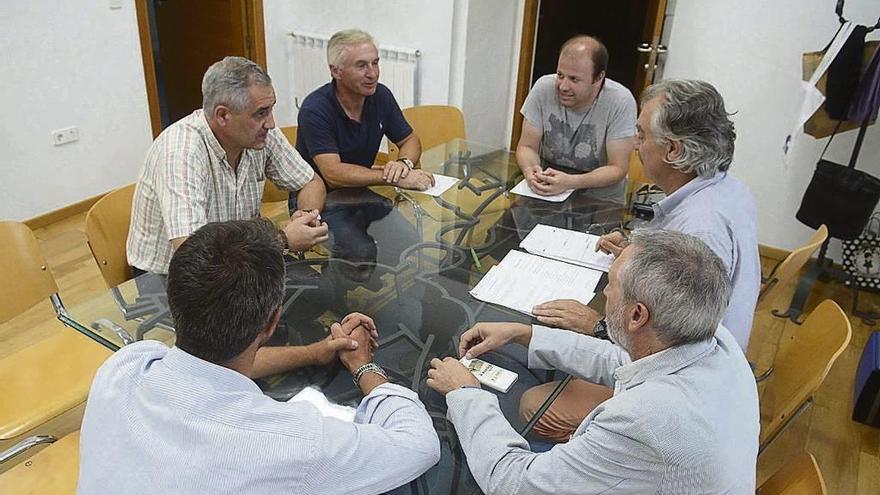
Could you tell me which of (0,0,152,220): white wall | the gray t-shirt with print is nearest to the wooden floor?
(0,0,152,220): white wall

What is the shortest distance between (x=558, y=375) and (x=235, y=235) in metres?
0.80

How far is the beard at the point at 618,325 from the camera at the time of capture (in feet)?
3.63

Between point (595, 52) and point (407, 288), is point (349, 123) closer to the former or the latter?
point (595, 52)

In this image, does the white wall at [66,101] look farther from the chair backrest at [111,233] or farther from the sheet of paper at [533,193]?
the sheet of paper at [533,193]

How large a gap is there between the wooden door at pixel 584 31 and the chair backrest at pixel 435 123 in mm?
1116

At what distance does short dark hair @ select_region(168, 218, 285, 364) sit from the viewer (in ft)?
3.12

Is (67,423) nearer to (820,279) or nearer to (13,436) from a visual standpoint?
(13,436)

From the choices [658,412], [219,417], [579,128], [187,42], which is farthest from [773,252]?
[187,42]

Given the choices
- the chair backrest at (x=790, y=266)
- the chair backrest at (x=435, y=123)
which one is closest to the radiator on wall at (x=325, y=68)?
the chair backrest at (x=435, y=123)

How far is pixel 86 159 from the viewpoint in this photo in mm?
3670

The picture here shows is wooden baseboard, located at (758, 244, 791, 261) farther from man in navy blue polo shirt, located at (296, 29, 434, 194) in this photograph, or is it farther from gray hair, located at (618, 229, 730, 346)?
gray hair, located at (618, 229, 730, 346)

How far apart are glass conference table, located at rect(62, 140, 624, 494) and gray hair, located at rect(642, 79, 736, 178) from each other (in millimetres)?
504

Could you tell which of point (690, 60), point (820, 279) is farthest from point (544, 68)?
point (820, 279)

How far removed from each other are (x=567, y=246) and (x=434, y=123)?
150 cm
